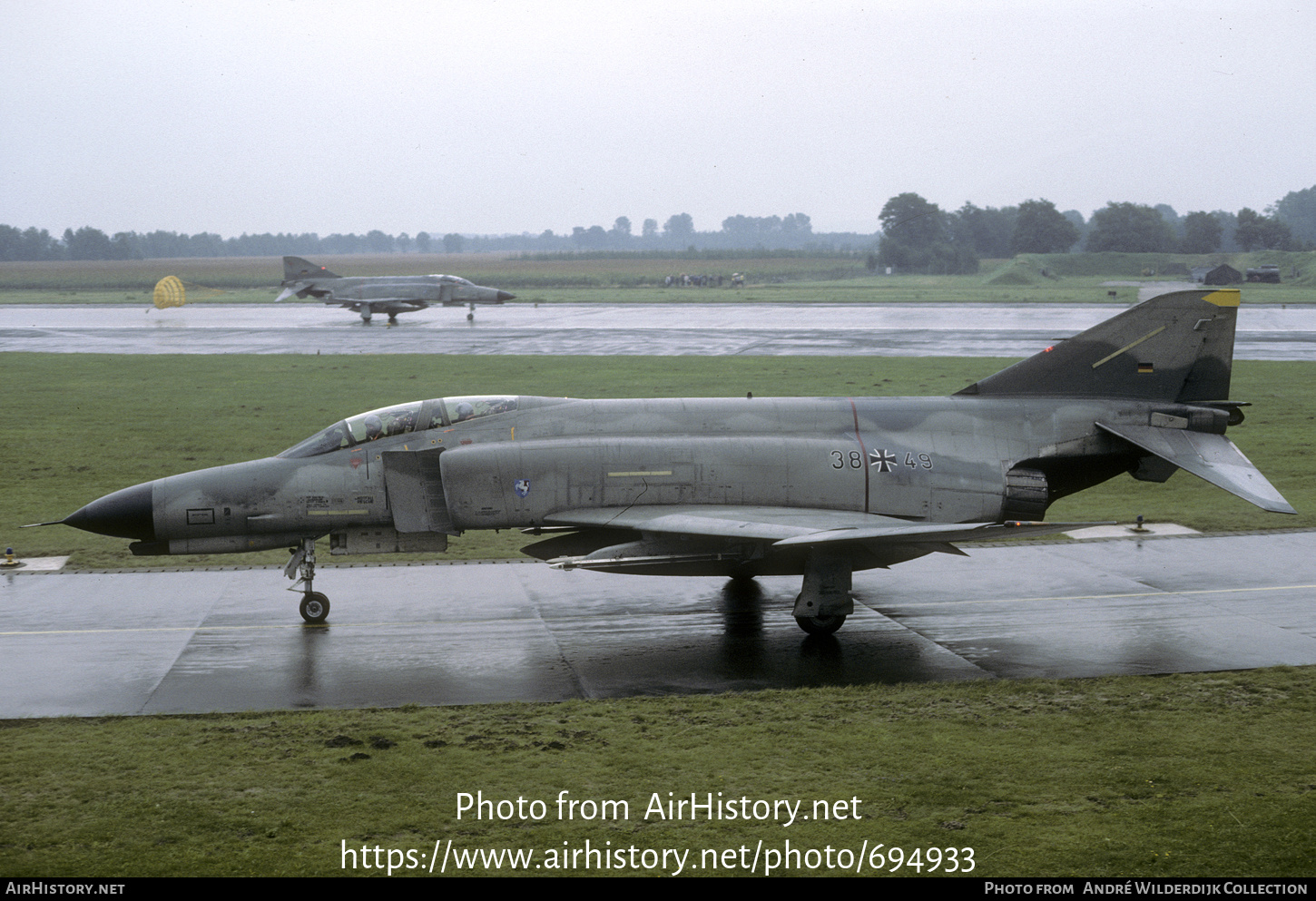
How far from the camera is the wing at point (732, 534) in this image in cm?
1371

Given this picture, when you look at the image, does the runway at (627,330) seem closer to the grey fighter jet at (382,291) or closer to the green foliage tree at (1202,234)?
the grey fighter jet at (382,291)

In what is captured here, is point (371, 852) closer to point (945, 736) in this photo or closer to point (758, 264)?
point (945, 736)

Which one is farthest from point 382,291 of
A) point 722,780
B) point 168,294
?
point 722,780

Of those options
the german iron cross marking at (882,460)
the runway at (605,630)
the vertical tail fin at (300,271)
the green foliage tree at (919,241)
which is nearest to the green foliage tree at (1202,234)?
the green foliage tree at (919,241)

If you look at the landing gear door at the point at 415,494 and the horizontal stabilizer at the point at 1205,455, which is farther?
the horizontal stabilizer at the point at 1205,455

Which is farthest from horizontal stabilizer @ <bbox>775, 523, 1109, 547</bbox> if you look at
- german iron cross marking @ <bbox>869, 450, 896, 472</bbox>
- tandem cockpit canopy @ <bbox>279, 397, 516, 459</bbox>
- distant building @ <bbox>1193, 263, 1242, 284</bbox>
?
distant building @ <bbox>1193, 263, 1242, 284</bbox>

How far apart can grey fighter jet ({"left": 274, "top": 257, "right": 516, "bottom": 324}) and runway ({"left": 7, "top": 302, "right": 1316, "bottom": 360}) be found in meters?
1.22

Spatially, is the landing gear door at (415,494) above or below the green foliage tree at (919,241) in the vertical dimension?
below

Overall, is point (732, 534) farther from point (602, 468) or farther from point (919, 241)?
point (919, 241)

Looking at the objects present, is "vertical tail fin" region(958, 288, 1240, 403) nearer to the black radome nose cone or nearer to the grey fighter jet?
the black radome nose cone

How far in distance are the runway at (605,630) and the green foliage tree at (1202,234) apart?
454ft

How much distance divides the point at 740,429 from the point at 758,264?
161194mm

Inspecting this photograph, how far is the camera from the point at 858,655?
1426cm
